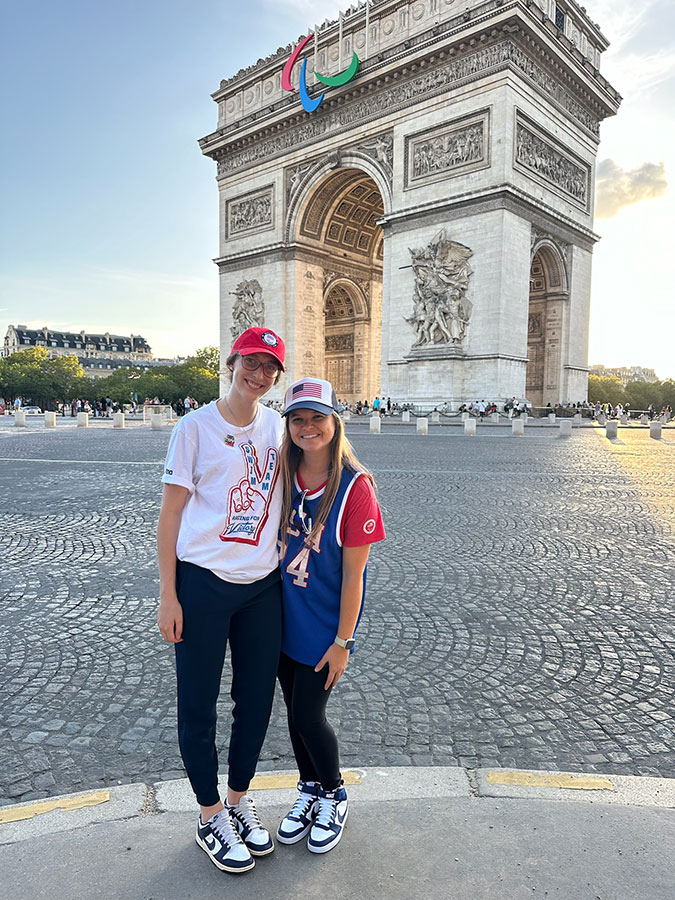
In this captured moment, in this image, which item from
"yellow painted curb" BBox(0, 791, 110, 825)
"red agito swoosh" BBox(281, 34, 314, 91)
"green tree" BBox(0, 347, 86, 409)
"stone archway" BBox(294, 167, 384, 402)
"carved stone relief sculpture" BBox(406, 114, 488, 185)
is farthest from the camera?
"green tree" BBox(0, 347, 86, 409)

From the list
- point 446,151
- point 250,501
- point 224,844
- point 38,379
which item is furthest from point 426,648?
point 38,379

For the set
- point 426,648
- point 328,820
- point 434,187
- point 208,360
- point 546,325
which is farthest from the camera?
point 208,360

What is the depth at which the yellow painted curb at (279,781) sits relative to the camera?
2.11 meters

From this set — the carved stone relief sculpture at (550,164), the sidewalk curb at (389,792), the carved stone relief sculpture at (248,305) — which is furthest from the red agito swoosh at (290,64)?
the sidewalk curb at (389,792)

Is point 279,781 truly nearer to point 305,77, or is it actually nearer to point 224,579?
point 224,579

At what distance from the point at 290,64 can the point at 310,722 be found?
3433cm

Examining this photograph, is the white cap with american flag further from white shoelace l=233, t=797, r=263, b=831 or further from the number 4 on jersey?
white shoelace l=233, t=797, r=263, b=831

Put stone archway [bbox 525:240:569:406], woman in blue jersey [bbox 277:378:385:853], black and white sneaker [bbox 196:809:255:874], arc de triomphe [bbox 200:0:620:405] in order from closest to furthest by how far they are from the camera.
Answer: black and white sneaker [bbox 196:809:255:874] → woman in blue jersey [bbox 277:378:385:853] → arc de triomphe [bbox 200:0:620:405] → stone archway [bbox 525:240:569:406]

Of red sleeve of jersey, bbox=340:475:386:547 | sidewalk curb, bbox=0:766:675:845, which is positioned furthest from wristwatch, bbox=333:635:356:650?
sidewalk curb, bbox=0:766:675:845

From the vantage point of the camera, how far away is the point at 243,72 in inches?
1300

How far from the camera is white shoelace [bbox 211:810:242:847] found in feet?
5.69

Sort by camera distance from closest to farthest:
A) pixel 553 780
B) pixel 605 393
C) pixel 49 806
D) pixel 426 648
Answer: pixel 49 806
pixel 553 780
pixel 426 648
pixel 605 393

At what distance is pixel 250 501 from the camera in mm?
1849

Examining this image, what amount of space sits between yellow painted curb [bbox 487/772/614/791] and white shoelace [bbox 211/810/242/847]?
894 millimetres
